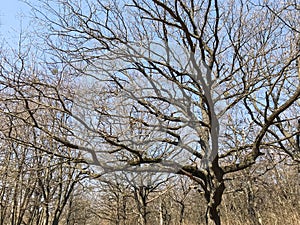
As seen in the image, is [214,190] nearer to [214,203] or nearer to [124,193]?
[214,203]

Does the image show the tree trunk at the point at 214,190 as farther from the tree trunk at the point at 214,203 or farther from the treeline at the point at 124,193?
the treeline at the point at 124,193

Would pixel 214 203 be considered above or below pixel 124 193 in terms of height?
below

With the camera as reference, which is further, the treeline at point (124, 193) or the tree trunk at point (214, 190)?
the treeline at point (124, 193)

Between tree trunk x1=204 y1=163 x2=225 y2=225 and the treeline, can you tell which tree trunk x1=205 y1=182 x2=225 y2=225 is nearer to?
tree trunk x1=204 y1=163 x2=225 y2=225

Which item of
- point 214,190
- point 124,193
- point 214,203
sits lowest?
point 214,203

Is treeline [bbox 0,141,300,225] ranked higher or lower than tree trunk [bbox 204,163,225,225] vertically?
higher

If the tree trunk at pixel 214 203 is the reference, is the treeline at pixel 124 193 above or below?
above

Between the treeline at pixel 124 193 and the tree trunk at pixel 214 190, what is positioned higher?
the treeline at pixel 124 193

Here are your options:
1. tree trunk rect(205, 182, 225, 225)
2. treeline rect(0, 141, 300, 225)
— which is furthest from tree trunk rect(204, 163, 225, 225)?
treeline rect(0, 141, 300, 225)

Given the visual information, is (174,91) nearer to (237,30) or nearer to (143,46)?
(143,46)

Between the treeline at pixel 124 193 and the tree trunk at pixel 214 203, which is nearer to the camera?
the tree trunk at pixel 214 203

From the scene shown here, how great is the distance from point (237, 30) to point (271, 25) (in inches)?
30.8

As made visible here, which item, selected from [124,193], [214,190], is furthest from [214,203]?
[124,193]

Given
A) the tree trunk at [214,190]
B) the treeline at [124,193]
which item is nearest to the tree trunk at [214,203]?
the tree trunk at [214,190]
